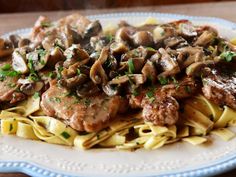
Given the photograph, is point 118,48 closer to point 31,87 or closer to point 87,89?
point 87,89

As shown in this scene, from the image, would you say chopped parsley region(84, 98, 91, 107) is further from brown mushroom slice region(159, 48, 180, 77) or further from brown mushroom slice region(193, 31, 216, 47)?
brown mushroom slice region(193, 31, 216, 47)

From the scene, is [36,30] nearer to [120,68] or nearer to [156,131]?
[120,68]

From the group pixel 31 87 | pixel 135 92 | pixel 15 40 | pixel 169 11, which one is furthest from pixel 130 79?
pixel 169 11

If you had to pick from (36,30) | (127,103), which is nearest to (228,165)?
(127,103)

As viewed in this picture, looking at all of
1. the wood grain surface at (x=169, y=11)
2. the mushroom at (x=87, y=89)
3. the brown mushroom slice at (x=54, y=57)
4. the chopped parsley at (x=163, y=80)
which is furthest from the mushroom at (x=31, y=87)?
the wood grain surface at (x=169, y=11)

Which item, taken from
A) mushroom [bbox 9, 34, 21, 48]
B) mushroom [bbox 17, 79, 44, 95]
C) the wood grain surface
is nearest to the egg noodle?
mushroom [bbox 17, 79, 44, 95]

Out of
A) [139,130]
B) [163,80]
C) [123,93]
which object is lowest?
[139,130]
